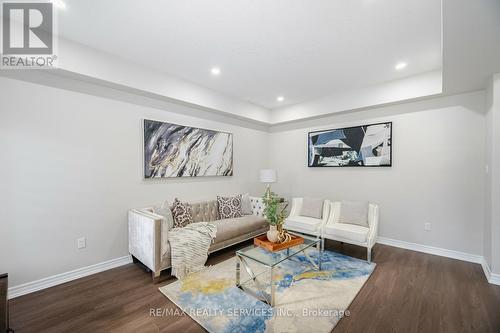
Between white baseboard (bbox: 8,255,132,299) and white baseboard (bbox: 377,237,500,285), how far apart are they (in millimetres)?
4239

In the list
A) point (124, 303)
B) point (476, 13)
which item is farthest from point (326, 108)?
point (124, 303)

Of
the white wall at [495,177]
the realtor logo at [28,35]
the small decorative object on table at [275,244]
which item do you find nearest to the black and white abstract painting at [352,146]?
the white wall at [495,177]

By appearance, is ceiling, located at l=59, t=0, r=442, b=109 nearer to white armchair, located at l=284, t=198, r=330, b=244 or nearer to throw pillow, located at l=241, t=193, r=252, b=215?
throw pillow, located at l=241, t=193, r=252, b=215

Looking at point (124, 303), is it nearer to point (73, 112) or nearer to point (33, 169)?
point (33, 169)

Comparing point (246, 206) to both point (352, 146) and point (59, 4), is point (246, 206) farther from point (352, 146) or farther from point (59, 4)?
point (59, 4)

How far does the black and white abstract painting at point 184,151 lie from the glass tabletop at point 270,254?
185cm

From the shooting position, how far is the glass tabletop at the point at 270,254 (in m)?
2.24

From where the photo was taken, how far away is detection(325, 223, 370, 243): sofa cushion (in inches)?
122

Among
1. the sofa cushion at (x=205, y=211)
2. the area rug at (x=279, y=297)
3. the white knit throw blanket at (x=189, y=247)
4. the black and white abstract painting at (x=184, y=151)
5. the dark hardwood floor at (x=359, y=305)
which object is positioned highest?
the black and white abstract painting at (x=184, y=151)

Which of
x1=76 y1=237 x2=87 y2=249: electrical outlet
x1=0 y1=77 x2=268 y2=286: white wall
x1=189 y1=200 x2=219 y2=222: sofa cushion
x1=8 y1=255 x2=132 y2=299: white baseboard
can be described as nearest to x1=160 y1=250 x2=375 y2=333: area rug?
x1=189 y1=200 x2=219 y2=222: sofa cushion

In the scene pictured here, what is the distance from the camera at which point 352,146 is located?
4129 millimetres

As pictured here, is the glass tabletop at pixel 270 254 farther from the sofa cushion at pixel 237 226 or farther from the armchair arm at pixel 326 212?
the armchair arm at pixel 326 212

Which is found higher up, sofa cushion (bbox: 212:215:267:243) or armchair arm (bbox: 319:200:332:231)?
armchair arm (bbox: 319:200:332:231)

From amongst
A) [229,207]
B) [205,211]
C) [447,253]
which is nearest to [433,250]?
[447,253]
